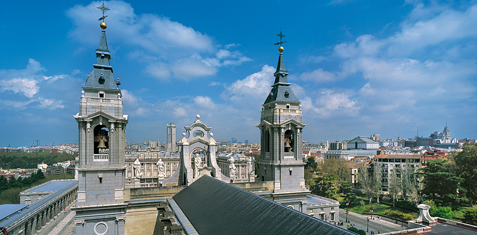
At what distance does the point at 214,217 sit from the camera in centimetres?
1320

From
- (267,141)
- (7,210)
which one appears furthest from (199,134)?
(7,210)

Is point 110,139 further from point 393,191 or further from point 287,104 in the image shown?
point 393,191

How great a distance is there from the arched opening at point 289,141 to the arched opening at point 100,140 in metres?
15.8

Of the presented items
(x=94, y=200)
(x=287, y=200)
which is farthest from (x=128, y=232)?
(x=287, y=200)

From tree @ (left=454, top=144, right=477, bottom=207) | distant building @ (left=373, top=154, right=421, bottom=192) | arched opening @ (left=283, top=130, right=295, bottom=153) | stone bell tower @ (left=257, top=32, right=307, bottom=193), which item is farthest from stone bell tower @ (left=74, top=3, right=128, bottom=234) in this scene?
distant building @ (left=373, top=154, right=421, bottom=192)

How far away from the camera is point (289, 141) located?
2542cm

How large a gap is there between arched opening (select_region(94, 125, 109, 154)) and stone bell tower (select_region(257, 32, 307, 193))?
1415 centimetres

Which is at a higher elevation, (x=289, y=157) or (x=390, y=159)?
(x=289, y=157)

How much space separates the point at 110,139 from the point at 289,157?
15806mm

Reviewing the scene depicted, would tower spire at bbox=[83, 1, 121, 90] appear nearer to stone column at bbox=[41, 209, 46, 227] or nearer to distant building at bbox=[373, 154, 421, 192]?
stone column at bbox=[41, 209, 46, 227]

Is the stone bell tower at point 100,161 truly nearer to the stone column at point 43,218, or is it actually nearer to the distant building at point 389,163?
the stone column at point 43,218

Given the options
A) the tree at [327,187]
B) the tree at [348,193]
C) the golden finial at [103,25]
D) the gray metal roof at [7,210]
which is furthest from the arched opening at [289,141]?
the tree at [348,193]

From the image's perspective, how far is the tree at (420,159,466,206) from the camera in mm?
49688

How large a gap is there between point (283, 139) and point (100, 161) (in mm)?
15655
